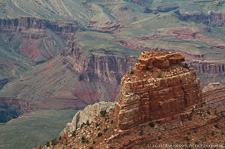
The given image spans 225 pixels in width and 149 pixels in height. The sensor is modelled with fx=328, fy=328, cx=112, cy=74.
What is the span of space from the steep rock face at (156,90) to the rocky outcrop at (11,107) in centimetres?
14060

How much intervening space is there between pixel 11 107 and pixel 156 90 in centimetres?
14994

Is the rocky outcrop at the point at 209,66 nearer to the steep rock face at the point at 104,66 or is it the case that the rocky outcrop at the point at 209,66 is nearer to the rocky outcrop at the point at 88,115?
the steep rock face at the point at 104,66

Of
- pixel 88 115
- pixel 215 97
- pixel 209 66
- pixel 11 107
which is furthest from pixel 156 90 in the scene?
pixel 209 66

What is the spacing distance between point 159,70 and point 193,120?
25.5 ft

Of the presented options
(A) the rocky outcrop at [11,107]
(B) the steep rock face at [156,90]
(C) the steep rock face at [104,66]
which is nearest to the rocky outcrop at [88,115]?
(B) the steep rock face at [156,90]

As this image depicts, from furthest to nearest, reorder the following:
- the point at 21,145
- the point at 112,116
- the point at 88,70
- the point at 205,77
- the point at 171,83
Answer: the point at 88,70, the point at 205,77, the point at 21,145, the point at 112,116, the point at 171,83

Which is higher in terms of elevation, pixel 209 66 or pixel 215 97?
pixel 215 97

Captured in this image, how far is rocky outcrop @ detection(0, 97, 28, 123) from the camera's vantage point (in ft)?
559

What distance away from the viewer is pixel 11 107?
176m

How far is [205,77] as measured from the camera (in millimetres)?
178875

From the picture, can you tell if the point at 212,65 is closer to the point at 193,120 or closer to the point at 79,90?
the point at 79,90

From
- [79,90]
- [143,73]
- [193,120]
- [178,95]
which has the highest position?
[143,73]

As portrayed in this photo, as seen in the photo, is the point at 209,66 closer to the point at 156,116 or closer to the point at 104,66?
the point at 104,66

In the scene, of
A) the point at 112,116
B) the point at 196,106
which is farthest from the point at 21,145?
the point at 196,106
